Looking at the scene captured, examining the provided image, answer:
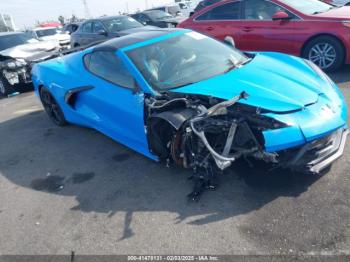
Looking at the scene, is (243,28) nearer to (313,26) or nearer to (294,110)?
(313,26)

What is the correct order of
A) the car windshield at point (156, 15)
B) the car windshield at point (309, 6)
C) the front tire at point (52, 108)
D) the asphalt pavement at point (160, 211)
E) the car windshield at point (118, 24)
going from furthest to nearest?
the car windshield at point (156, 15) < the car windshield at point (118, 24) < the car windshield at point (309, 6) < the front tire at point (52, 108) < the asphalt pavement at point (160, 211)

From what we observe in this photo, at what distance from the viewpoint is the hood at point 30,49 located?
7.79 m

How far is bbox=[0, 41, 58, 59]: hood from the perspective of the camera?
779cm

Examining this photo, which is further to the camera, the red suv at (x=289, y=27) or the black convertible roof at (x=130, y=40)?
the red suv at (x=289, y=27)

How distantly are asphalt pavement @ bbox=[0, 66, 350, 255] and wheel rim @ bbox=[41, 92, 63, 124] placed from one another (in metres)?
1.35

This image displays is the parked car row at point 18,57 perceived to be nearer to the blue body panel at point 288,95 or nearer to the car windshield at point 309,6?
the car windshield at point 309,6

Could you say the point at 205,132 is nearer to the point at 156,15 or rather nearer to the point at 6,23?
the point at 156,15

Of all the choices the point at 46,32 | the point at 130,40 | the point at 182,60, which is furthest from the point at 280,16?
the point at 46,32

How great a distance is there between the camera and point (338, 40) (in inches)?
211

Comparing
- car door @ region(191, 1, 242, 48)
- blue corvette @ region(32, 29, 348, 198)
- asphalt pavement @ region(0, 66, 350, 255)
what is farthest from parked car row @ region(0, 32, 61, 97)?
asphalt pavement @ region(0, 66, 350, 255)

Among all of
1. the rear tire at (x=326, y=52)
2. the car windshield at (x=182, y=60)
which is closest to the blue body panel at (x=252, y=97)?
the car windshield at (x=182, y=60)

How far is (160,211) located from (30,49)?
697 cm

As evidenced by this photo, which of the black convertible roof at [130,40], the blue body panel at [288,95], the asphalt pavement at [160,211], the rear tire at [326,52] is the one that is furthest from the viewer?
the rear tire at [326,52]

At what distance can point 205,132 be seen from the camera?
2826mm
